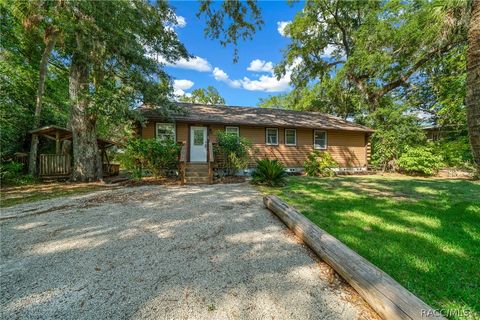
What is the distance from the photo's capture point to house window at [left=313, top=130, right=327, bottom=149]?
13.3 m

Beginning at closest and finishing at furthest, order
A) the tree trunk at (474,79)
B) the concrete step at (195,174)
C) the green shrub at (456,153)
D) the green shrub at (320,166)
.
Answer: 1. the tree trunk at (474,79)
2. the concrete step at (195,174)
3. the green shrub at (320,166)
4. the green shrub at (456,153)

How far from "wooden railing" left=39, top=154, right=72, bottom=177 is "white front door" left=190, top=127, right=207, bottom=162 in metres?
5.50

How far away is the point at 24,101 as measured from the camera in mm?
11094

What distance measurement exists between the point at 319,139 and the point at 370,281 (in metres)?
12.3

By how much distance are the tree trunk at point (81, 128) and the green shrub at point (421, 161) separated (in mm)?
16667

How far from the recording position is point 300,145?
12992 mm

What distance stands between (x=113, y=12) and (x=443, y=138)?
1922 centimetres

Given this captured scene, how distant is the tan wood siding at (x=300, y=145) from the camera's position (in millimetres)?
11453

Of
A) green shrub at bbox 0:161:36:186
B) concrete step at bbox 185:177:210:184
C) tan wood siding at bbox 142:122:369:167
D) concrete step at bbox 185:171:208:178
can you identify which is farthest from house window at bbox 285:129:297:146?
green shrub at bbox 0:161:36:186

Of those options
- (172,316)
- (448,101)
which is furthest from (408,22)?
(172,316)

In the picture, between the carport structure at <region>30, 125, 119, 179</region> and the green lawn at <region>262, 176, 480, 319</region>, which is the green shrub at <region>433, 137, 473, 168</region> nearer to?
the green lawn at <region>262, 176, 480, 319</region>

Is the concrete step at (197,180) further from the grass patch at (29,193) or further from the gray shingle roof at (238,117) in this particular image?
the gray shingle roof at (238,117)

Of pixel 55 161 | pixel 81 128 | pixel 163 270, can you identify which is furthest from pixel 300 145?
pixel 55 161

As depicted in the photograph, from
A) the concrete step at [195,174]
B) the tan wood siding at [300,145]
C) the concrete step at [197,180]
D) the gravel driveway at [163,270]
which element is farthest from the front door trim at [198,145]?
the gravel driveway at [163,270]
